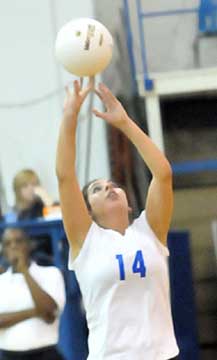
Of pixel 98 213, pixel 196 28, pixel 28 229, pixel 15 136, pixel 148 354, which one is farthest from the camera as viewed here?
pixel 196 28

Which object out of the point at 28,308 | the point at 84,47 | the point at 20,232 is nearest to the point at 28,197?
the point at 20,232

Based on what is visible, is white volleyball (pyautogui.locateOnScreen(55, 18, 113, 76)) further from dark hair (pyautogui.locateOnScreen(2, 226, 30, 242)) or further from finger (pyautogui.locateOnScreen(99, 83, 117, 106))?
dark hair (pyautogui.locateOnScreen(2, 226, 30, 242))

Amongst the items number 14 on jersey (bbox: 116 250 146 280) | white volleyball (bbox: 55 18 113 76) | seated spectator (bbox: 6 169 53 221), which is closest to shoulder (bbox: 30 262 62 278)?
seated spectator (bbox: 6 169 53 221)

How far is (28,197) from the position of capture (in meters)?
3.85

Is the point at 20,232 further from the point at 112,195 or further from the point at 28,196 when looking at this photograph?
the point at 112,195

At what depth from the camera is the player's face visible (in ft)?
A: 6.56

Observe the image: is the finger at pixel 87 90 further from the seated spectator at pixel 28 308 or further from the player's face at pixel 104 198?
the seated spectator at pixel 28 308

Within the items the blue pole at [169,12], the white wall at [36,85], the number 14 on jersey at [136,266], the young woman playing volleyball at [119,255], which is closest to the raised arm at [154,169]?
the young woman playing volleyball at [119,255]

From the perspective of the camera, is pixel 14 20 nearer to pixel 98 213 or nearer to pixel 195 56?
pixel 195 56

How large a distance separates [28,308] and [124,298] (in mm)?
1150

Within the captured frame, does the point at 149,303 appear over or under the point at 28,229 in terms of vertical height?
over

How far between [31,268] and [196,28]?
2270 mm

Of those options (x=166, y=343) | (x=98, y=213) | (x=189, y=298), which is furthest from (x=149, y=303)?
(x=189, y=298)

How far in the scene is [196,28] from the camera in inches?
185
